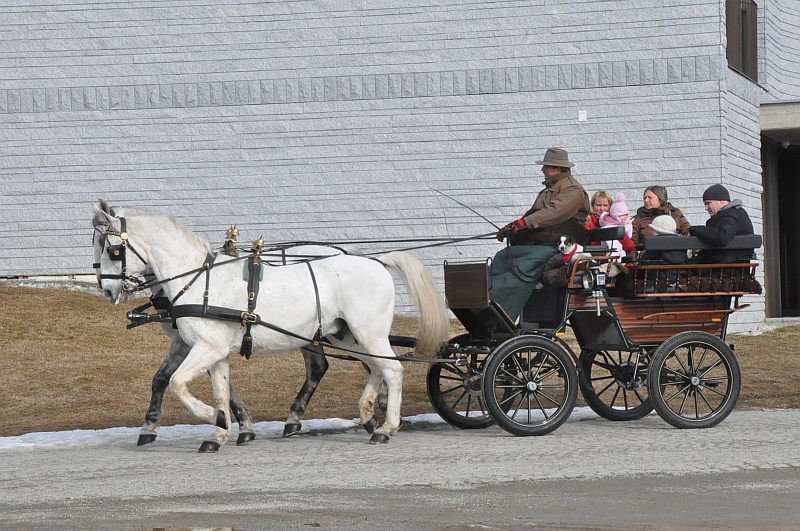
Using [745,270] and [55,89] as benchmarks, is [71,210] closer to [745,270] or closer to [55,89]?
[55,89]

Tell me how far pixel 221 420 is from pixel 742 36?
1349 centimetres

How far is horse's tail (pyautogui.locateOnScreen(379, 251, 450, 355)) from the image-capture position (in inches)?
426

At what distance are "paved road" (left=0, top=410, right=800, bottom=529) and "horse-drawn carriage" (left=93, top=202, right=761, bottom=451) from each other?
42cm

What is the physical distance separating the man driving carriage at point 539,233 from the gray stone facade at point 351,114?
8.19 metres

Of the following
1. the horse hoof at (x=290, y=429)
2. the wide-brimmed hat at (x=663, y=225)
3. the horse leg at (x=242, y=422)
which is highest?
the wide-brimmed hat at (x=663, y=225)

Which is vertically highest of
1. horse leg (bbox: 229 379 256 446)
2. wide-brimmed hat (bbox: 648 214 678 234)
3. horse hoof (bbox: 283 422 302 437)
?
wide-brimmed hat (bbox: 648 214 678 234)

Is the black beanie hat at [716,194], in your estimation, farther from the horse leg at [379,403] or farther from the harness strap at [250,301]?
the harness strap at [250,301]

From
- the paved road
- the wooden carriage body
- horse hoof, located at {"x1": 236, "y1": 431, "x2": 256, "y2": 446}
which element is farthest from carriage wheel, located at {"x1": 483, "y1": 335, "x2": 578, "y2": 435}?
horse hoof, located at {"x1": 236, "y1": 431, "x2": 256, "y2": 446}

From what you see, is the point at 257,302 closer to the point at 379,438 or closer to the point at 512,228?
the point at 379,438

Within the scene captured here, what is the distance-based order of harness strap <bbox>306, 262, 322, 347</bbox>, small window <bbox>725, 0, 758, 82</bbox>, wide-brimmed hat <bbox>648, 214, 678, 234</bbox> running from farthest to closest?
small window <bbox>725, 0, 758, 82</bbox>, wide-brimmed hat <bbox>648, 214, 678, 234</bbox>, harness strap <bbox>306, 262, 322, 347</bbox>

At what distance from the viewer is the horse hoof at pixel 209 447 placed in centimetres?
1003

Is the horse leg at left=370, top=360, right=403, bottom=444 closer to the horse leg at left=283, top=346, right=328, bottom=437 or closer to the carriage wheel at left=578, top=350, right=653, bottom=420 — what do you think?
the horse leg at left=283, top=346, right=328, bottom=437

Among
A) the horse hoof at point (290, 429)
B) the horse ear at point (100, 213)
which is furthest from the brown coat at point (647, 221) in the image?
the horse ear at point (100, 213)

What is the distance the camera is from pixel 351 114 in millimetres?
19891
